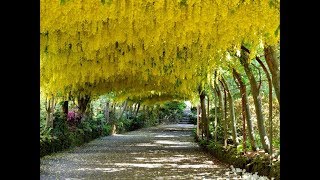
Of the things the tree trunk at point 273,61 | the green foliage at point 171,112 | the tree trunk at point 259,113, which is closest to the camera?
the tree trunk at point 273,61

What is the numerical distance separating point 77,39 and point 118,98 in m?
13.9

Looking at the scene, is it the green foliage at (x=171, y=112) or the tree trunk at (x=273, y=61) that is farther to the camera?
the green foliage at (x=171, y=112)

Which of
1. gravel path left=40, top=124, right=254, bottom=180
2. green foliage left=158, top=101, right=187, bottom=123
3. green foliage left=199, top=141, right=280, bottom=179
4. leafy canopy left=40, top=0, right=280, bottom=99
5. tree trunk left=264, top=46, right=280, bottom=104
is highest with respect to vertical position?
leafy canopy left=40, top=0, right=280, bottom=99

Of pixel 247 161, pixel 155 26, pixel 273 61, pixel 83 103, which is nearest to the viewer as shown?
pixel 155 26

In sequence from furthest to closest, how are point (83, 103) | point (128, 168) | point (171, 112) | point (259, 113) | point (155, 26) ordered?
point (171, 112) → point (83, 103) → point (128, 168) → point (259, 113) → point (155, 26)

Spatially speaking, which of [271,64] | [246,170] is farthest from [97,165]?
[271,64]

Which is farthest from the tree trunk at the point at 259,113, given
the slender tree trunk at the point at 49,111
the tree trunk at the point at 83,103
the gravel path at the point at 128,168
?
the tree trunk at the point at 83,103

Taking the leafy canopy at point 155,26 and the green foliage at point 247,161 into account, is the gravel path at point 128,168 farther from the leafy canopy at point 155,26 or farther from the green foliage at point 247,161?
the leafy canopy at point 155,26

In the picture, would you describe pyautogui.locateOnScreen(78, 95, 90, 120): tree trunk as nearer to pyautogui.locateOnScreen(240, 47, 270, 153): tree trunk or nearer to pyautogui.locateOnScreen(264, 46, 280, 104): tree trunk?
pyautogui.locateOnScreen(240, 47, 270, 153): tree trunk

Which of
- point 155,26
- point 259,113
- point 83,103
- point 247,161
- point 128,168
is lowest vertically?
point 128,168

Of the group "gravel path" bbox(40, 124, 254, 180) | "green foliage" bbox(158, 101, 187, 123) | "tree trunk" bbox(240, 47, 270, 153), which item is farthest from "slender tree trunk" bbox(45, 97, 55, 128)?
"green foliage" bbox(158, 101, 187, 123)

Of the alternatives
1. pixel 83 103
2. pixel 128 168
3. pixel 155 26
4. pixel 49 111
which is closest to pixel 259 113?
pixel 128 168

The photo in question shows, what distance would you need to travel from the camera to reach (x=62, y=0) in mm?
3980

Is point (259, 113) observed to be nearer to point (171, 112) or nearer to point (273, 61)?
point (273, 61)
